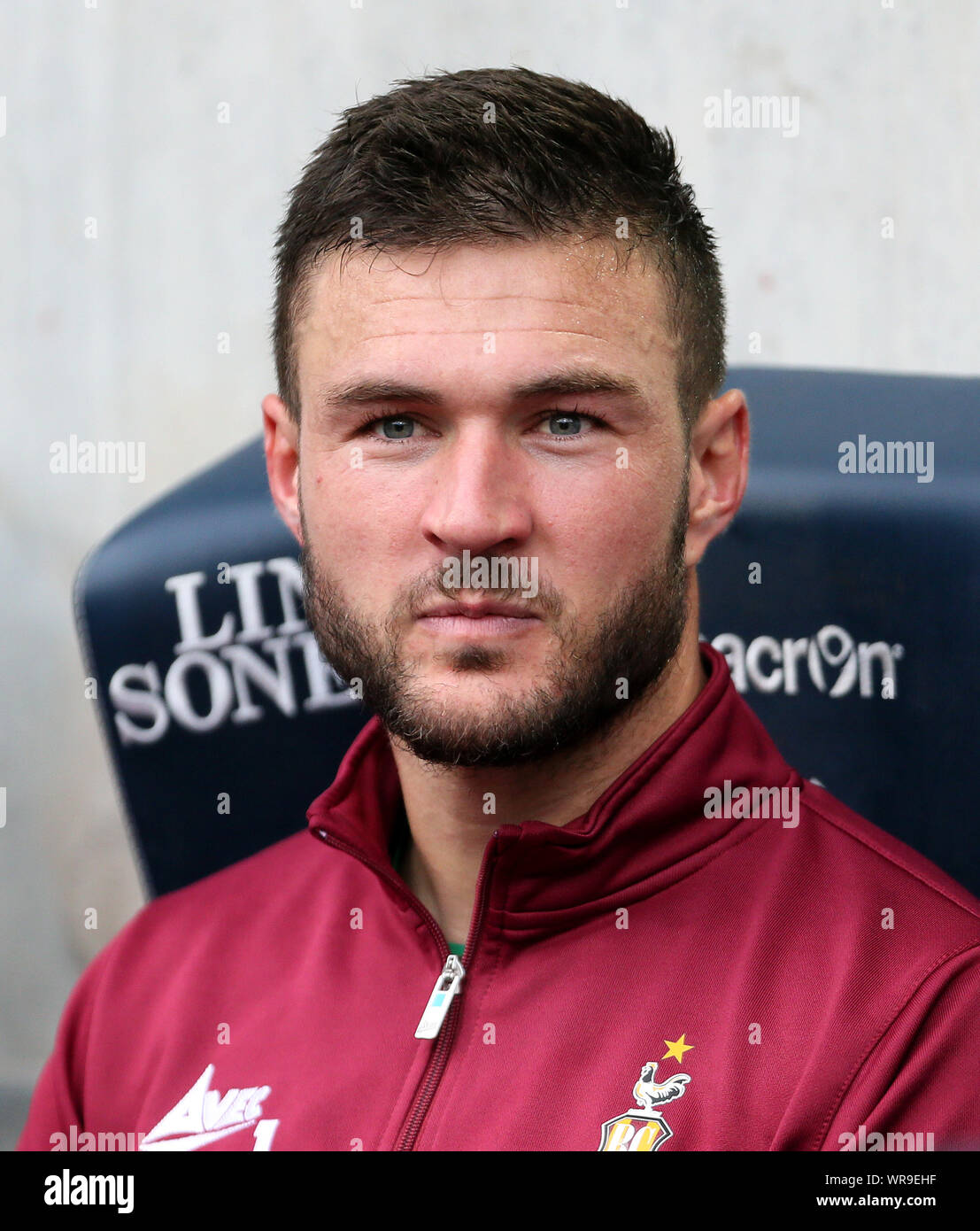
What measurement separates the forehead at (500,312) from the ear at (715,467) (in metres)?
0.10

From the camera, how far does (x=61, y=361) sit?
205 centimetres

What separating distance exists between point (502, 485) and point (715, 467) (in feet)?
0.89

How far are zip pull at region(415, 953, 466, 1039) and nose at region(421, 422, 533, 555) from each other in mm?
346

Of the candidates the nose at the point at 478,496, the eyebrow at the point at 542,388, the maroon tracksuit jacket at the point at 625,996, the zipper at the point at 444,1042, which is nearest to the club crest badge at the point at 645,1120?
the maroon tracksuit jacket at the point at 625,996

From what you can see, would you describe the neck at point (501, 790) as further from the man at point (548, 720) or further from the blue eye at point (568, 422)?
the blue eye at point (568, 422)

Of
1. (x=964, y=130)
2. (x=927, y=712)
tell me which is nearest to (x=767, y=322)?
(x=964, y=130)

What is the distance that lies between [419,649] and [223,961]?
0.45 m

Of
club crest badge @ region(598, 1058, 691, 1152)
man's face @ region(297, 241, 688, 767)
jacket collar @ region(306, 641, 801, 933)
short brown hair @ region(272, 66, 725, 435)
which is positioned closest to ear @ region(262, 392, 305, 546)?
short brown hair @ region(272, 66, 725, 435)

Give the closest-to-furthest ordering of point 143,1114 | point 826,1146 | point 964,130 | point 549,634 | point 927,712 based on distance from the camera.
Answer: point 826,1146, point 549,634, point 143,1114, point 927,712, point 964,130

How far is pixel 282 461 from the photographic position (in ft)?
4.49

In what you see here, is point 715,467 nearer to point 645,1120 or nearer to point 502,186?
point 502,186

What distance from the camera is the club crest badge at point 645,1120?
105 cm

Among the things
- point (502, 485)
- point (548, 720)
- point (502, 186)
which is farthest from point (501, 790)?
point (502, 186)
